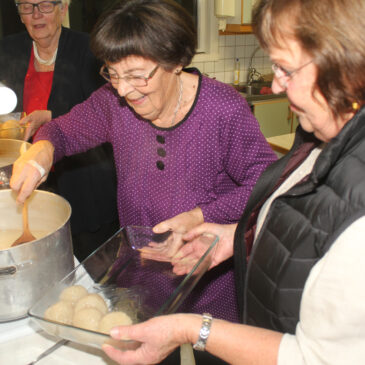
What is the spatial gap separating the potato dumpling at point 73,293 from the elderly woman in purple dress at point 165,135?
0.93ft

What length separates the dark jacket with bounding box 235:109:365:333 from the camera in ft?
2.26

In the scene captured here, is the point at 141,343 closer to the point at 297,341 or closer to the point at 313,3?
the point at 297,341

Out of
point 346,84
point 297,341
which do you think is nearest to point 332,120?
point 346,84

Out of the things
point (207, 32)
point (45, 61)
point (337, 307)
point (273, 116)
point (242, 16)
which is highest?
point (242, 16)

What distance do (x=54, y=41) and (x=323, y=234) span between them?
155 centimetres

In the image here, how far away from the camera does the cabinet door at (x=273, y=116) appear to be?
3.71 m

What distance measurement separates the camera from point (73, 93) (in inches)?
73.2

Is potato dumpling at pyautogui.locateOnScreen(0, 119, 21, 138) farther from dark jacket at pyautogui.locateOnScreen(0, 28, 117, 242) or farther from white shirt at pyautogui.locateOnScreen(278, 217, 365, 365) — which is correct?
white shirt at pyautogui.locateOnScreen(278, 217, 365, 365)

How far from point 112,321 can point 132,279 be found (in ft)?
0.78

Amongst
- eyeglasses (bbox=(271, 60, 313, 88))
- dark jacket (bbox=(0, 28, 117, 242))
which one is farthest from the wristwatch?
dark jacket (bbox=(0, 28, 117, 242))

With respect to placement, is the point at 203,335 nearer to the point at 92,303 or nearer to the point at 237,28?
the point at 92,303

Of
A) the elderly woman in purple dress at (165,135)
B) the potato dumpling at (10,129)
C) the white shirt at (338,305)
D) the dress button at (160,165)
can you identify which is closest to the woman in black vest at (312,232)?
the white shirt at (338,305)

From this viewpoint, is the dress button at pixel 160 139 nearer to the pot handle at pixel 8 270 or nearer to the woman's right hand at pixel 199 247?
the woman's right hand at pixel 199 247

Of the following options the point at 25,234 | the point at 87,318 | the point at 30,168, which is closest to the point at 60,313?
the point at 87,318
